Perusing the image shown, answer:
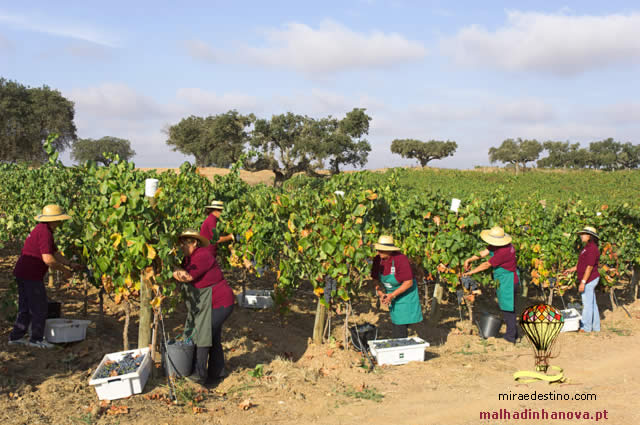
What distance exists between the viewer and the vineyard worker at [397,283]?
219 inches

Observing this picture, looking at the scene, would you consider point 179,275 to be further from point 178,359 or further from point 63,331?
point 63,331

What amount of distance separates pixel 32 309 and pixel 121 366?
1.62m

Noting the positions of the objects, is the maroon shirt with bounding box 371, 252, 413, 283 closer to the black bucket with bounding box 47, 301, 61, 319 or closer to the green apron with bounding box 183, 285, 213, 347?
the green apron with bounding box 183, 285, 213, 347

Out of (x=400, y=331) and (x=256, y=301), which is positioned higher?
(x=400, y=331)

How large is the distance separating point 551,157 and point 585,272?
270ft

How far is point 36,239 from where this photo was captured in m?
5.16

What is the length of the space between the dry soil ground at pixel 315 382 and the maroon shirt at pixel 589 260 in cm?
92

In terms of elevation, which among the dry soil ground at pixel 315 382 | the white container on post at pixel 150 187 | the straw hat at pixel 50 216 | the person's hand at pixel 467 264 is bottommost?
the dry soil ground at pixel 315 382

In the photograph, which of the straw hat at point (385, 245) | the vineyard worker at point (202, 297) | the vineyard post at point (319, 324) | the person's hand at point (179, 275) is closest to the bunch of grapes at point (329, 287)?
the vineyard post at point (319, 324)

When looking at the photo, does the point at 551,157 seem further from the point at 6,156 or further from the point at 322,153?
the point at 6,156

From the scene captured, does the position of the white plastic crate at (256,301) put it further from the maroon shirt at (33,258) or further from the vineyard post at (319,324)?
the maroon shirt at (33,258)

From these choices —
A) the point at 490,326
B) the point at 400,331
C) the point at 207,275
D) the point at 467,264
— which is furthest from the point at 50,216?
the point at 490,326

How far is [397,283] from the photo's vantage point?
5.69m

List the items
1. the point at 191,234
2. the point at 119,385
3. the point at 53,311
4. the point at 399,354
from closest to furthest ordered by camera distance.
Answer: the point at 119,385, the point at 191,234, the point at 399,354, the point at 53,311
